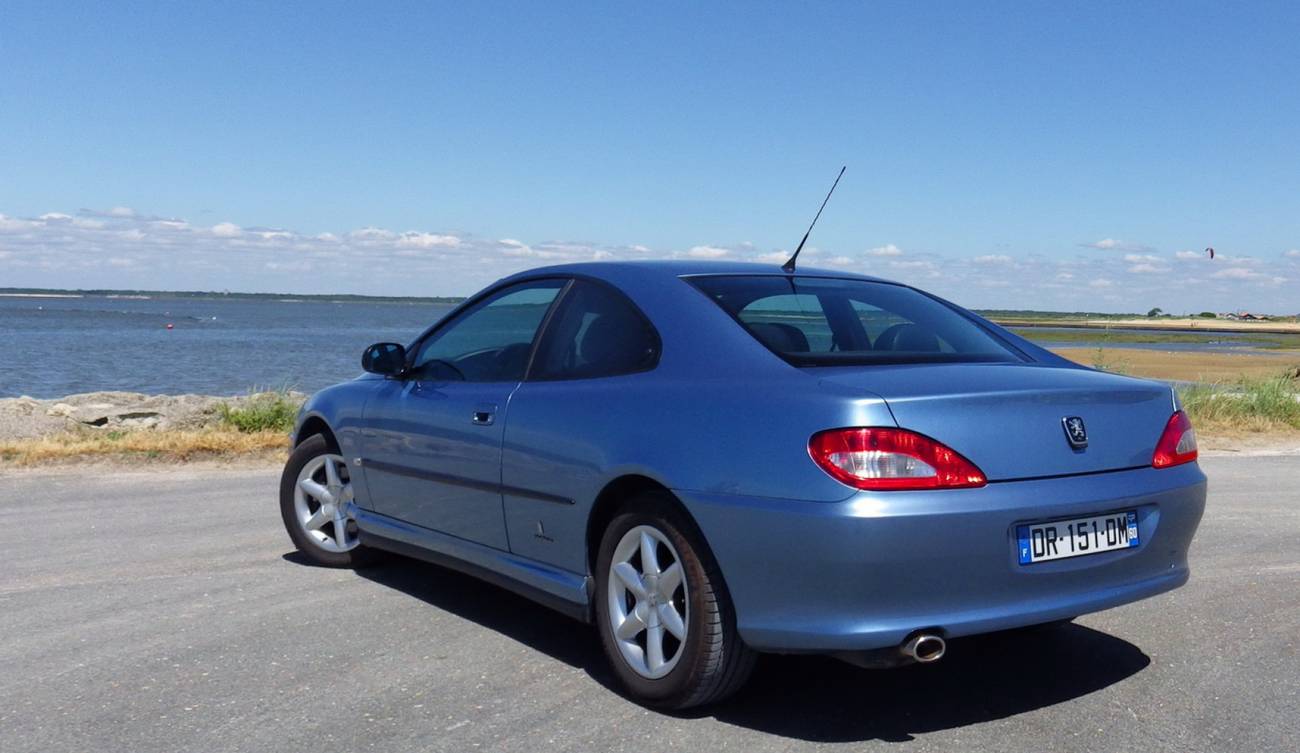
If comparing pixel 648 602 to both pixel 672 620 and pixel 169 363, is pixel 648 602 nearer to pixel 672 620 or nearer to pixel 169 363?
pixel 672 620

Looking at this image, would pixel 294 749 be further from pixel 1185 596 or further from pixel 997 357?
pixel 1185 596

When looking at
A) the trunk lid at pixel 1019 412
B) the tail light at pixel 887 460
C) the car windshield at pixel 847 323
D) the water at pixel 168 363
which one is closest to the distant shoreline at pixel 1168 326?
the water at pixel 168 363

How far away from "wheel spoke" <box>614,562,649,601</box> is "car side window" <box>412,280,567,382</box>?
1.06 meters

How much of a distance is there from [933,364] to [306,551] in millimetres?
3637

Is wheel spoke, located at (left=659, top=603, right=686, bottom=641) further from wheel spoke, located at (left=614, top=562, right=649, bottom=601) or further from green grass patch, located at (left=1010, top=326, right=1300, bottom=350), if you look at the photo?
green grass patch, located at (left=1010, top=326, right=1300, bottom=350)

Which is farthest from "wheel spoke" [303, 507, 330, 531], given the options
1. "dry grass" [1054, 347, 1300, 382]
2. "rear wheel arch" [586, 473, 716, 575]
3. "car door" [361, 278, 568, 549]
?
"dry grass" [1054, 347, 1300, 382]

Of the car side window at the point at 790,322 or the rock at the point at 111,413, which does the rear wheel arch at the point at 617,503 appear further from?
the rock at the point at 111,413

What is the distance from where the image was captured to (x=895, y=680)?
4.84 m

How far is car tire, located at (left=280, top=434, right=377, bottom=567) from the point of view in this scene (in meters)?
6.59

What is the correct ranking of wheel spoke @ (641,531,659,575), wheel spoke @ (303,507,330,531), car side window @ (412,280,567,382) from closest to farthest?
wheel spoke @ (641,531,659,575) < car side window @ (412,280,567,382) < wheel spoke @ (303,507,330,531)

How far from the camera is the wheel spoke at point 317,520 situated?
21.9 feet

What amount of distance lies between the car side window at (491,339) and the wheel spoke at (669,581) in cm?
125

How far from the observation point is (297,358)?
151 feet

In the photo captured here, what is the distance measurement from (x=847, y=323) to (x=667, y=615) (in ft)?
4.58
